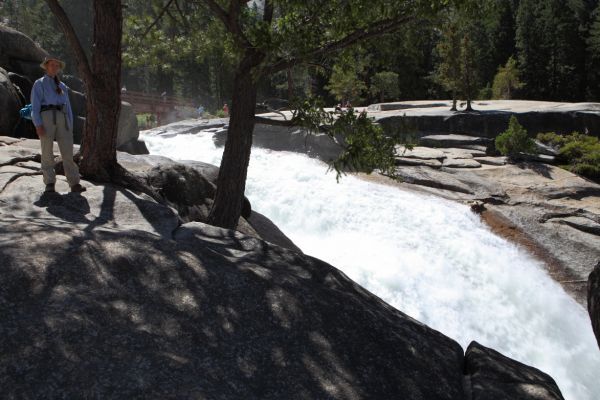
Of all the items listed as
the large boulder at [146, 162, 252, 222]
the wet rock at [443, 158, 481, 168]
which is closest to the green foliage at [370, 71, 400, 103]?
the wet rock at [443, 158, 481, 168]

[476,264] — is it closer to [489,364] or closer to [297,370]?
[489,364]

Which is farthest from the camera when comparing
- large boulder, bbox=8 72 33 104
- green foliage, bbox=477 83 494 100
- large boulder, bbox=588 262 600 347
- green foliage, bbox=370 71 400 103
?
green foliage, bbox=477 83 494 100

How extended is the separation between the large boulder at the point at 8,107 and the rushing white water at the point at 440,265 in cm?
635

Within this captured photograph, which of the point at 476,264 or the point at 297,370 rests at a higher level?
the point at 297,370

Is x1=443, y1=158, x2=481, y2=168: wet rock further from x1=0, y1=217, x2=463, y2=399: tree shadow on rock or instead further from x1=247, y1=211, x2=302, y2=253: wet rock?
x1=0, y1=217, x2=463, y2=399: tree shadow on rock

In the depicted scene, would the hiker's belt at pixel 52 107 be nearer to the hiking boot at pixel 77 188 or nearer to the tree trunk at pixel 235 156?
the hiking boot at pixel 77 188

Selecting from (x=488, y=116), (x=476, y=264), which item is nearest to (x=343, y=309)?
(x=476, y=264)

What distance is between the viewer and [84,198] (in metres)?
6.95

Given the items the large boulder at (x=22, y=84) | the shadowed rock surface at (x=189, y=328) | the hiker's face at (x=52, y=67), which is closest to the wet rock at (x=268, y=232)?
the hiker's face at (x=52, y=67)

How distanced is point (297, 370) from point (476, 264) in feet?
32.0

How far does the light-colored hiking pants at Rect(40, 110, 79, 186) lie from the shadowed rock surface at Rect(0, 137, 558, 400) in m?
2.11

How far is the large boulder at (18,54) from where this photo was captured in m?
14.8

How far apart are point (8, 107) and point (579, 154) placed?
1839 cm

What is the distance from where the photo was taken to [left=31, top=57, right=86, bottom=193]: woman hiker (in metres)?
6.88
